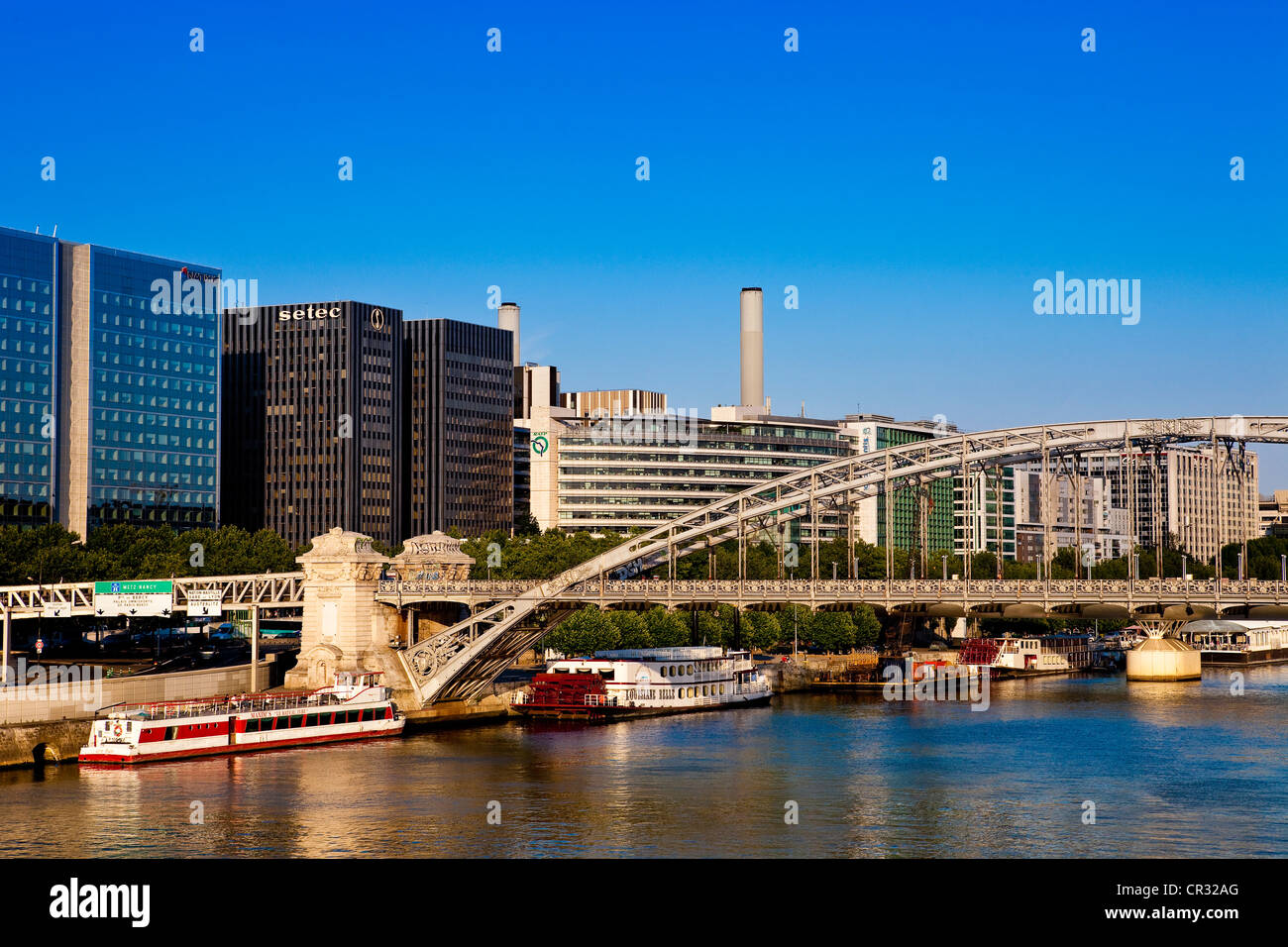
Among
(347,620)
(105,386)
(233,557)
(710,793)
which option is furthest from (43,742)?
(105,386)

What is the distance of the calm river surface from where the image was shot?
146 ft

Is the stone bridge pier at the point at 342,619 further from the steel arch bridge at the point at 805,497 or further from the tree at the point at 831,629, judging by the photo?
the tree at the point at 831,629

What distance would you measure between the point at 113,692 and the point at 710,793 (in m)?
28.2

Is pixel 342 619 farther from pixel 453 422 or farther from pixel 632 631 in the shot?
pixel 453 422

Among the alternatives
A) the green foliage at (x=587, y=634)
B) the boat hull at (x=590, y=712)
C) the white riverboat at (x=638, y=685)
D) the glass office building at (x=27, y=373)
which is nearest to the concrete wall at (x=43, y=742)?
the boat hull at (x=590, y=712)

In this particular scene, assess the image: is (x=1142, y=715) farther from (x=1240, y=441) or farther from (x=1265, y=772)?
(x=1265, y=772)

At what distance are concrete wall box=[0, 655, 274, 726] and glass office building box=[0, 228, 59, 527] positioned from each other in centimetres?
6370

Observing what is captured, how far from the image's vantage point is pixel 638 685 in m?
85.2

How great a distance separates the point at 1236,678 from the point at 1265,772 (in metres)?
61.6

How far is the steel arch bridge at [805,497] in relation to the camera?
75125 millimetres

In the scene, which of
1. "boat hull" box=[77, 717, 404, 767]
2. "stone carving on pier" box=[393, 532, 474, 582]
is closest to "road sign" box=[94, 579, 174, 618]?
"stone carving on pier" box=[393, 532, 474, 582]

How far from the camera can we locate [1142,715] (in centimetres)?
8125

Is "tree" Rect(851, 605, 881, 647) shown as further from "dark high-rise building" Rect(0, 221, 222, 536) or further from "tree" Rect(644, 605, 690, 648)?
"dark high-rise building" Rect(0, 221, 222, 536)
